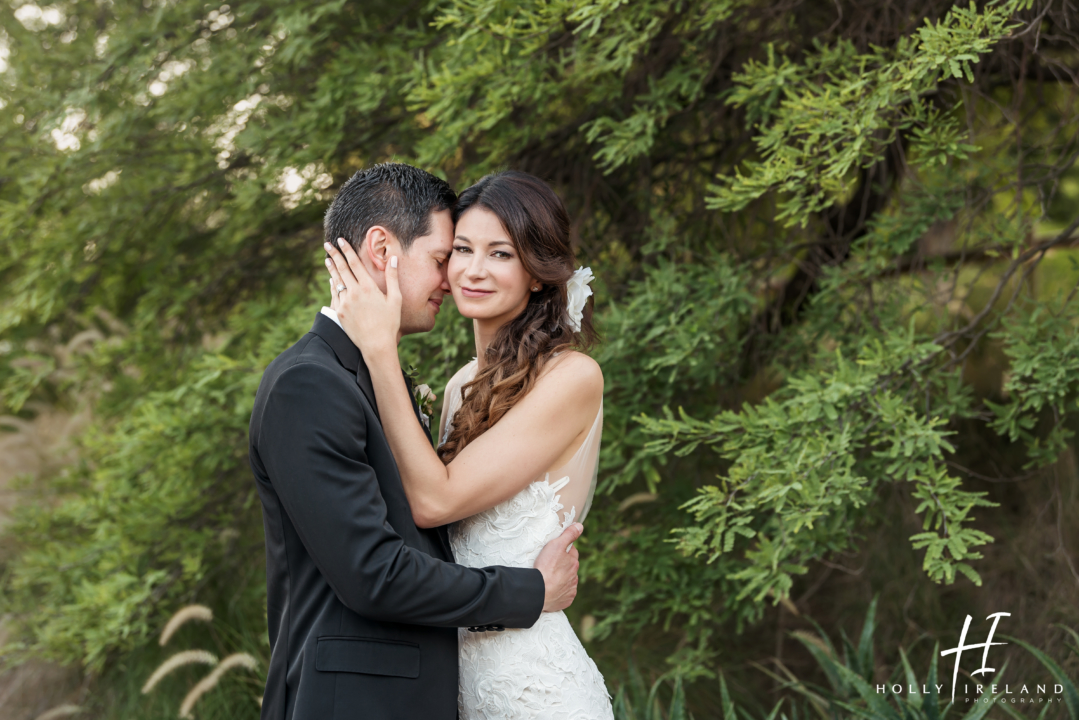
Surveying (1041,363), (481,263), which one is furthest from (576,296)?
(1041,363)

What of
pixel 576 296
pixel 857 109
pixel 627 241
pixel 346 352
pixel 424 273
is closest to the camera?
pixel 346 352

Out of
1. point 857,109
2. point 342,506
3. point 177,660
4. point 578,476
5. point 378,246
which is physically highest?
point 378,246

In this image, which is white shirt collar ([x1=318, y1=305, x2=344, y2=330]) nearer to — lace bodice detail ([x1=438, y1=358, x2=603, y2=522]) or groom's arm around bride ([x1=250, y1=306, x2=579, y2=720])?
groom's arm around bride ([x1=250, y1=306, x2=579, y2=720])

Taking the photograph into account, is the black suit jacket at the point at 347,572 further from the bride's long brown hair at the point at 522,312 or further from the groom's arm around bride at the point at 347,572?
the bride's long brown hair at the point at 522,312

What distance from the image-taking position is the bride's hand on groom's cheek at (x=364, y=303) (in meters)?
2.00

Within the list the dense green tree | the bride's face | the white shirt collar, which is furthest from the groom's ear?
the dense green tree

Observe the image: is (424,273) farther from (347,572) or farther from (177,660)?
(177,660)

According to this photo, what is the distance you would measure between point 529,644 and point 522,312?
3.30 feet

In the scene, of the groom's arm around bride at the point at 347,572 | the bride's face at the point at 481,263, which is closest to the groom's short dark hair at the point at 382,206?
the bride's face at the point at 481,263

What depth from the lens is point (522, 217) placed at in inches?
92.0

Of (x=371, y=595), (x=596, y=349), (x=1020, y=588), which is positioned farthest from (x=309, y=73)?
(x=1020, y=588)

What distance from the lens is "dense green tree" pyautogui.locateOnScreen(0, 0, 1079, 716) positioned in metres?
2.91

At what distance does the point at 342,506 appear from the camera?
5.56 ft

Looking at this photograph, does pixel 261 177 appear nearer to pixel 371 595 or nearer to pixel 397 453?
pixel 397 453
